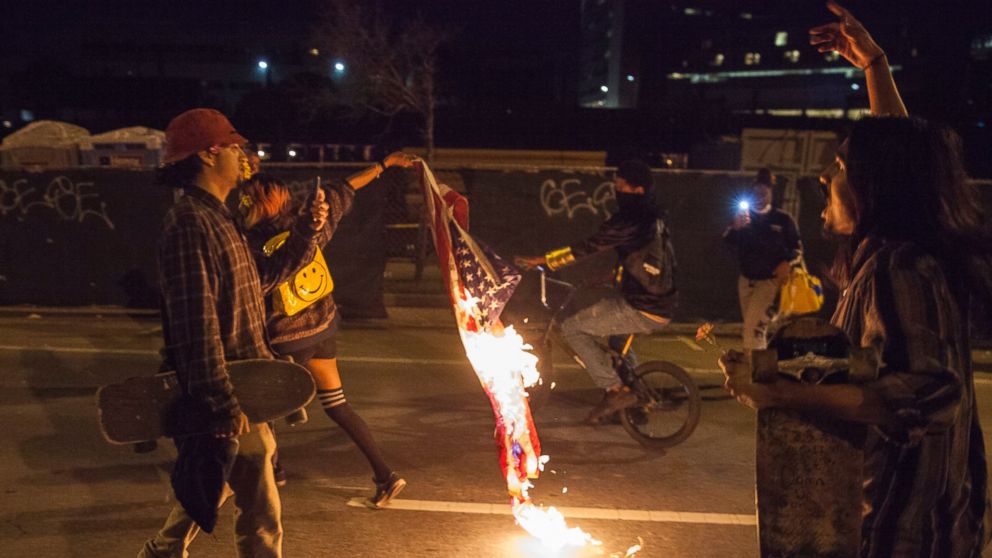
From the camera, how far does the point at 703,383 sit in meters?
7.68

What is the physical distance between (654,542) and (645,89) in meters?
71.9

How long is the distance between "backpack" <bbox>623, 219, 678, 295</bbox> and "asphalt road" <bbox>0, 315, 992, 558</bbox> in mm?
1237

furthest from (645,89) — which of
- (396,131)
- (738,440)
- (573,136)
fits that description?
(738,440)

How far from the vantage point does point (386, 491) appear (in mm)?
4715

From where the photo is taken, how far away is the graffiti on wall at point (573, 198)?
10.2 m

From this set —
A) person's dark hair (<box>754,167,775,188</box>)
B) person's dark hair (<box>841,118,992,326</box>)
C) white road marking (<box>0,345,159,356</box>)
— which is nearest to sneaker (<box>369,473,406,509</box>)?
person's dark hair (<box>841,118,992,326</box>)

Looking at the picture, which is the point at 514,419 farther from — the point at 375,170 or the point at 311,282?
the point at 375,170

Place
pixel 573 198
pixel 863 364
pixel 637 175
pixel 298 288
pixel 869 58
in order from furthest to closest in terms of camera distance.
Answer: pixel 573 198, pixel 637 175, pixel 298 288, pixel 869 58, pixel 863 364

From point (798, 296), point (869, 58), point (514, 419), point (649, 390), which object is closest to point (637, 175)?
point (649, 390)

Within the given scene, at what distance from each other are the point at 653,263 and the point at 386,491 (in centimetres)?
243

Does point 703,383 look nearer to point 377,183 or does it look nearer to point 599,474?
point 599,474

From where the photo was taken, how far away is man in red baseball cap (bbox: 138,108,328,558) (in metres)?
2.84

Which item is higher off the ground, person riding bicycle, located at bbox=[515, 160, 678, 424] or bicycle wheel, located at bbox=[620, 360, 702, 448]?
person riding bicycle, located at bbox=[515, 160, 678, 424]

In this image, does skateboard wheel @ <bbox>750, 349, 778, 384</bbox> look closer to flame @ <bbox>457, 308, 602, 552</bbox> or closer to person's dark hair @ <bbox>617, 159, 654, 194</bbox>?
flame @ <bbox>457, 308, 602, 552</bbox>
